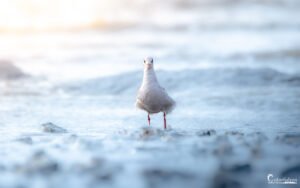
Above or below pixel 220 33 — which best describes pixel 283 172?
below

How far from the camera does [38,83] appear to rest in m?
12.9

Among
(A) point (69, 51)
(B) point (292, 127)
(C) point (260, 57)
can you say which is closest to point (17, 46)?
(A) point (69, 51)

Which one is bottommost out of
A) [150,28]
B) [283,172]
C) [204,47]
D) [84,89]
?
[283,172]

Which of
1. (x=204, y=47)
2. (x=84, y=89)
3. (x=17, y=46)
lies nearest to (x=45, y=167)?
(x=84, y=89)

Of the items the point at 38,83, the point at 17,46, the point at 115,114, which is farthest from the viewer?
the point at 17,46

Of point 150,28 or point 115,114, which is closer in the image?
point 115,114

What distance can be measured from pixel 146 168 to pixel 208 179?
486mm

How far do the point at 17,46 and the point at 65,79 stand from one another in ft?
Answer: 41.5

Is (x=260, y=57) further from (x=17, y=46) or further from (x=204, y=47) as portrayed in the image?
(x=17, y=46)

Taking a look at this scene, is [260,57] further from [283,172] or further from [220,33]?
[283,172]

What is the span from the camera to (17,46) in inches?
997

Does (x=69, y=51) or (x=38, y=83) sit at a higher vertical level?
(x=69, y=51)

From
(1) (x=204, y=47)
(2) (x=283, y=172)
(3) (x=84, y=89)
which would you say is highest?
(1) (x=204, y=47)

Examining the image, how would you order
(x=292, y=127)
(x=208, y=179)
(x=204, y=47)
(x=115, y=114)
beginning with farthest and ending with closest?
(x=204, y=47) → (x=115, y=114) → (x=292, y=127) → (x=208, y=179)
